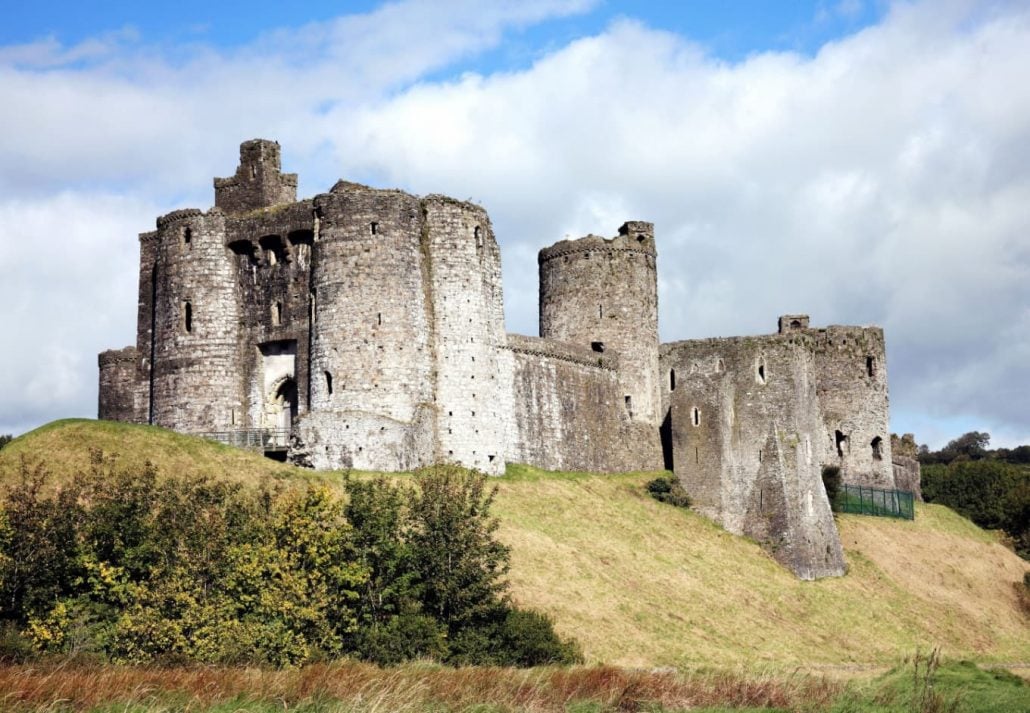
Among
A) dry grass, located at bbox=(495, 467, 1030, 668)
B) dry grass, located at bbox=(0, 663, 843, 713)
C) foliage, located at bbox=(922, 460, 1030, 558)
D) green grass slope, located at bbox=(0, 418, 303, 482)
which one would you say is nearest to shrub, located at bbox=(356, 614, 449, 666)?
dry grass, located at bbox=(0, 663, 843, 713)

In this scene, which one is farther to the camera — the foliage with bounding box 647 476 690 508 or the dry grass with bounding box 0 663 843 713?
the foliage with bounding box 647 476 690 508

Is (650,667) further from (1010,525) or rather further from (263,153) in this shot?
(1010,525)

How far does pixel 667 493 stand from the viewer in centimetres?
5578

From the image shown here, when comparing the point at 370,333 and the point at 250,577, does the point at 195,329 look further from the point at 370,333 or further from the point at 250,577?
the point at 250,577

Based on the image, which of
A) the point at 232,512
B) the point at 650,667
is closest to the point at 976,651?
the point at 650,667

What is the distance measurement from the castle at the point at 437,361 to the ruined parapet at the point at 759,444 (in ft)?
0.22

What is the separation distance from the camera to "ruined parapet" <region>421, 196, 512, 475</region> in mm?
48094

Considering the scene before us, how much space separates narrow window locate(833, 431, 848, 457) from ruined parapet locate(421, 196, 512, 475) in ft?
70.1

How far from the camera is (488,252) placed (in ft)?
166

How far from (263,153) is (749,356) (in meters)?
19.8

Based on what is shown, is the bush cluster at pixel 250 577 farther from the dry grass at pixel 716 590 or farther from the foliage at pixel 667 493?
the foliage at pixel 667 493

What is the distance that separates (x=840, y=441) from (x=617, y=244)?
14.9 meters

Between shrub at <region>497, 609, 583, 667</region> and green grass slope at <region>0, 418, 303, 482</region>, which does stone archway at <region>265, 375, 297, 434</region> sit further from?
shrub at <region>497, 609, 583, 667</region>

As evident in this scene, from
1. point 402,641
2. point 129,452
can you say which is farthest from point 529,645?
point 129,452
